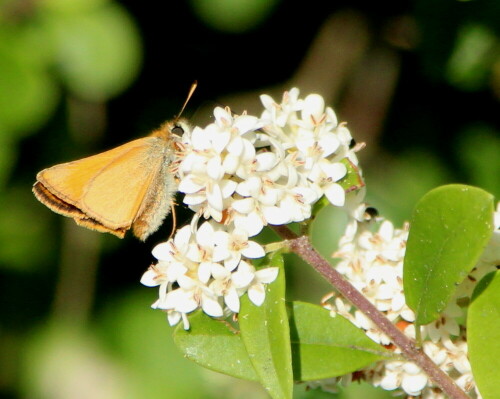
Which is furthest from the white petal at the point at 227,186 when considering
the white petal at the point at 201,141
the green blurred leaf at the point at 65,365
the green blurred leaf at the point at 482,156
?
the green blurred leaf at the point at 65,365

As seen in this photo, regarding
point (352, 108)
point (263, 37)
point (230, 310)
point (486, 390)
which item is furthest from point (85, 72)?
point (486, 390)

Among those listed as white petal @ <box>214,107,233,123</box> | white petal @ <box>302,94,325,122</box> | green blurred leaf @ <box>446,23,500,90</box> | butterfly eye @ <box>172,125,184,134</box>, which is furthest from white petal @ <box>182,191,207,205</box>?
green blurred leaf @ <box>446,23,500,90</box>

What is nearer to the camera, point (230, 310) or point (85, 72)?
point (230, 310)

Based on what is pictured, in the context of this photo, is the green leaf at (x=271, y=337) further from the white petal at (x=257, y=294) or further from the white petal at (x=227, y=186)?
the white petal at (x=227, y=186)

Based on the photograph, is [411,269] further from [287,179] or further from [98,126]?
[98,126]

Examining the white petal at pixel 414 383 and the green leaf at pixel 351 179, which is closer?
the white petal at pixel 414 383

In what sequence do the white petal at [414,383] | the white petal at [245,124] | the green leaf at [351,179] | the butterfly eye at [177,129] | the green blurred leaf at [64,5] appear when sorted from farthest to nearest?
the green blurred leaf at [64,5] < the butterfly eye at [177,129] < the green leaf at [351,179] < the white petal at [414,383] < the white petal at [245,124]
